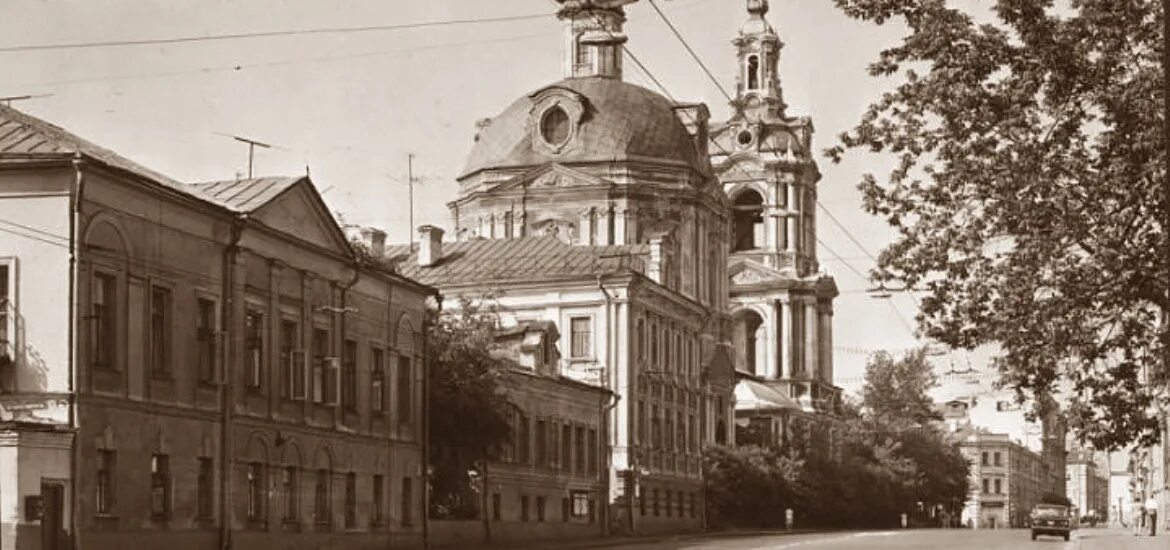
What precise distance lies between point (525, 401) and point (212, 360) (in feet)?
82.1

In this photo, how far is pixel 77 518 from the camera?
116 feet

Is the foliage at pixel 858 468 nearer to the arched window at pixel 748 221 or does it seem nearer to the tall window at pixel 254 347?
the arched window at pixel 748 221

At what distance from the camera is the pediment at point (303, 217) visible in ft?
148

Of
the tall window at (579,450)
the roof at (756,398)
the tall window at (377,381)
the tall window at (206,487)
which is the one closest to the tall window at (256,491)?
the tall window at (206,487)

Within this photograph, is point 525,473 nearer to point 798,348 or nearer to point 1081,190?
point 1081,190

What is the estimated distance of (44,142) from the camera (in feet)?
123

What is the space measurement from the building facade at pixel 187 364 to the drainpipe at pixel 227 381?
40 mm

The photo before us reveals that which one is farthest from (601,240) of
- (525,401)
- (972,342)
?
(972,342)

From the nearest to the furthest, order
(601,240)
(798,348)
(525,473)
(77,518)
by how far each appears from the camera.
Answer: (77,518) → (525,473) → (601,240) → (798,348)

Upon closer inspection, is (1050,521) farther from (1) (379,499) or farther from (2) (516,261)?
(1) (379,499)

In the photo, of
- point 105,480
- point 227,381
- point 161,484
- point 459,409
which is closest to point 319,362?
point 227,381

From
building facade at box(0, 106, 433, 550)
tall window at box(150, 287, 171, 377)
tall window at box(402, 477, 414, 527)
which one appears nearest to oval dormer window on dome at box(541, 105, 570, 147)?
building facade at box(0, 106, 433, 550)

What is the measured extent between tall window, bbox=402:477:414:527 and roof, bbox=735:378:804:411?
207ft

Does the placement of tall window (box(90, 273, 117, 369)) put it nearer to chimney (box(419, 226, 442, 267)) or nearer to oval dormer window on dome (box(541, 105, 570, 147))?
chimney (box(419, 226, 442, 267))
